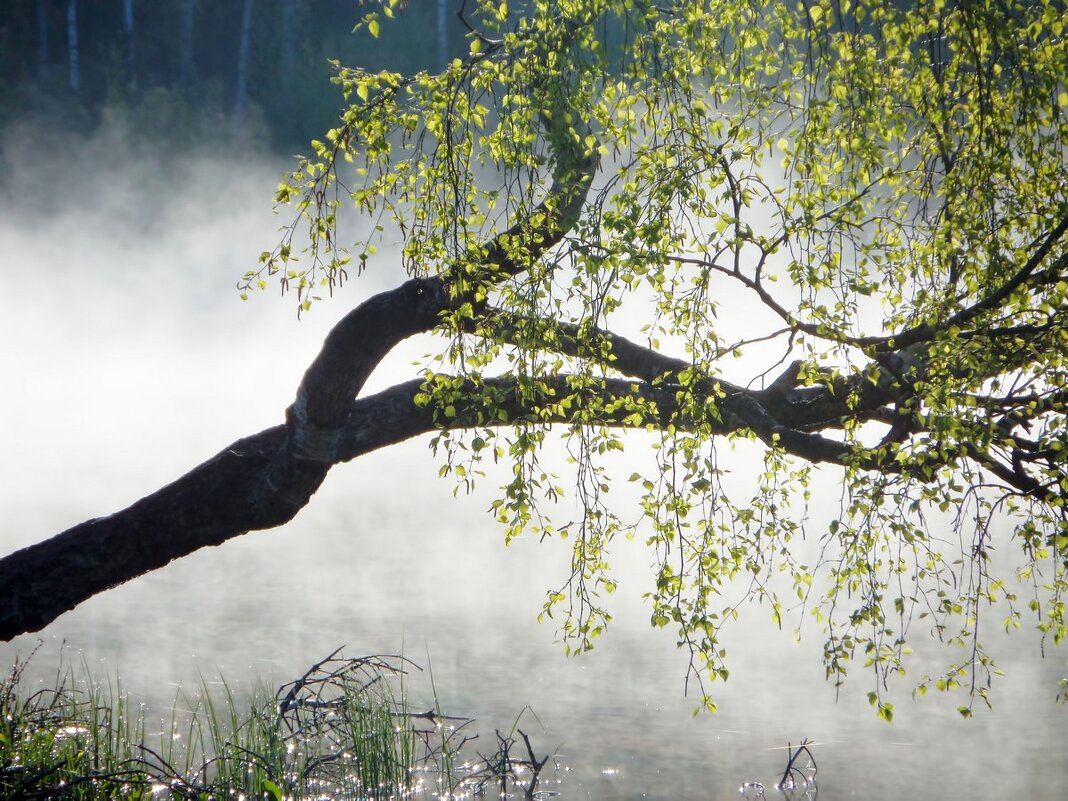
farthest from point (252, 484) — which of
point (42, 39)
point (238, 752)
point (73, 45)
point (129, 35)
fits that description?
point (73, 45)

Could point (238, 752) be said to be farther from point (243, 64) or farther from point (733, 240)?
point (243, 64)

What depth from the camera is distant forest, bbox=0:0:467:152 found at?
147ft

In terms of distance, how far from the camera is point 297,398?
5605 millimetres

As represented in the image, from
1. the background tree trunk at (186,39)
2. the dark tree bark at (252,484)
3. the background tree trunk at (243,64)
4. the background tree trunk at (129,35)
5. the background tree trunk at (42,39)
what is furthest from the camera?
the background tree trunk at (186,39)

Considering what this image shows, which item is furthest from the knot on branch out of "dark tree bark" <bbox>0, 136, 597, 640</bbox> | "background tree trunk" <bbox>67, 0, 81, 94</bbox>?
"background tree trunk" <bbox>67, 0, 81, 94</bbox>

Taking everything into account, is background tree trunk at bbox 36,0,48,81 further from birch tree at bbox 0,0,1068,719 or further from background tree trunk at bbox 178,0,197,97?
birch tree at bbox 0,0,1068,719

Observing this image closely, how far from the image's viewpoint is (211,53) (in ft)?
163

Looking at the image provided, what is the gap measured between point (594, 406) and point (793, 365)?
6.16 feet

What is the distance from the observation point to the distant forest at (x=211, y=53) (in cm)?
4481

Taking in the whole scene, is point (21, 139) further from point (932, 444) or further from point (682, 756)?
point (932, 444)

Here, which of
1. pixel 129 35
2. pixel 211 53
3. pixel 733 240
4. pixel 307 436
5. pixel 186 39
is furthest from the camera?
pixel 211 53

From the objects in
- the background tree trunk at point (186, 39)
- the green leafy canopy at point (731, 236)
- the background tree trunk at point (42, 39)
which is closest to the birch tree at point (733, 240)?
the green leafy canopy at point (731, 236)

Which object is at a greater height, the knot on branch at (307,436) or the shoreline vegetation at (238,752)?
the knot on branch at (307,436)

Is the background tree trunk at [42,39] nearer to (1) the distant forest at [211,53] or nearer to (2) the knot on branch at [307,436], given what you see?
(1) the distant forest at [211,53]
